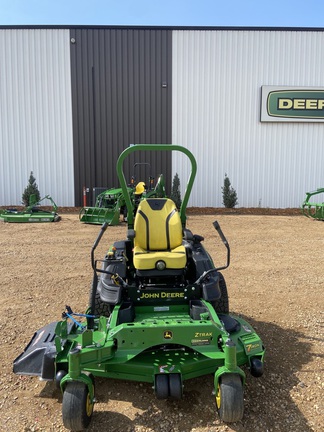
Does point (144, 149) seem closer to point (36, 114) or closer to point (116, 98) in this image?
point (116, 98)

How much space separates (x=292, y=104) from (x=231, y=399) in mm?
12967

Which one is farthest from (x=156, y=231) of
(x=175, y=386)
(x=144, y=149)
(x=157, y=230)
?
(x=175, y=386)

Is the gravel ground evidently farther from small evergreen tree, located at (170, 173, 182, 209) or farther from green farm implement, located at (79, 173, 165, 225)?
small evergreen tree, located at (170, 173, 182, 209)

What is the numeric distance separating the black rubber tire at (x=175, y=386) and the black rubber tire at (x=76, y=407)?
1.71 feet

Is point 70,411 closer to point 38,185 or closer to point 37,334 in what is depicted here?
point 37,334

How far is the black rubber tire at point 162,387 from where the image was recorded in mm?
2344

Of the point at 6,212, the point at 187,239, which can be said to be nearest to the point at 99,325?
the point at 187,239

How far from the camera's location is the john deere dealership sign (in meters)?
13.3

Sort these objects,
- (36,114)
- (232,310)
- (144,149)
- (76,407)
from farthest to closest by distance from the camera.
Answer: (36,114), (232,310), (144,149), (76,407)

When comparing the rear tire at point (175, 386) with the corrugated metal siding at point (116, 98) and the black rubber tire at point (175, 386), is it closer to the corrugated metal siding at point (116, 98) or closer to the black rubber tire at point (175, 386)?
the black rubber tire at point (175, 386)

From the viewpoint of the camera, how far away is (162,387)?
236 cm

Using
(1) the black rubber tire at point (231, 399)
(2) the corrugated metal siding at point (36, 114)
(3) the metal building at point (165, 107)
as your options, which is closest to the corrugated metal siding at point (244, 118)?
(3) the metal building at point (165, 107)

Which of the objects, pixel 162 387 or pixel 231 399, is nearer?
pixel 231 399

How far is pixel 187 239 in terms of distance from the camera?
387 centimetres
